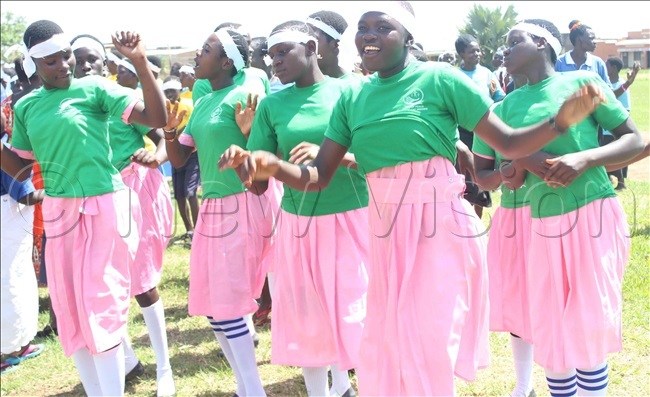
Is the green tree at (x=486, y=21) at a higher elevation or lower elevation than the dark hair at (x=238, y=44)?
lower

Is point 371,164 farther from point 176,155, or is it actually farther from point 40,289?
point 40,289

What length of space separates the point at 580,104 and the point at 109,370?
3046 millimetres

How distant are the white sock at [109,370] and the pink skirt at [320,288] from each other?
99cm

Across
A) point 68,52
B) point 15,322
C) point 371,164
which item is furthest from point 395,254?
point 15,322

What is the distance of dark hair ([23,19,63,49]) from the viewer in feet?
14.3

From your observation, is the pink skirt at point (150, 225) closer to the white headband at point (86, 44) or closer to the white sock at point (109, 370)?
the white sock at point (109, 370)

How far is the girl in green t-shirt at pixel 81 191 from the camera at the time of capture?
437cm

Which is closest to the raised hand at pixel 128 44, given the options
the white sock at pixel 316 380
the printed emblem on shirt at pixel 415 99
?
the printed emblem on shirt at pixel 415 99

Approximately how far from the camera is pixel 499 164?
424cm

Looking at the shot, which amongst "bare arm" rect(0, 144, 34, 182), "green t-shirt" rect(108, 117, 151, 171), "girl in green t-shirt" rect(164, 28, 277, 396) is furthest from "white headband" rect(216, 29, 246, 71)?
"bare arm" rect(0, 144, 34, 182)

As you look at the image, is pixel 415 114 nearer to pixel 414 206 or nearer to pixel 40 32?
pixel 414 206

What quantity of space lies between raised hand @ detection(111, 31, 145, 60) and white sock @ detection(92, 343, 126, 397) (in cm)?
169

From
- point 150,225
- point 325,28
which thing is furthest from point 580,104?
point 150,225

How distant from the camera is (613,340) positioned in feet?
12.4
